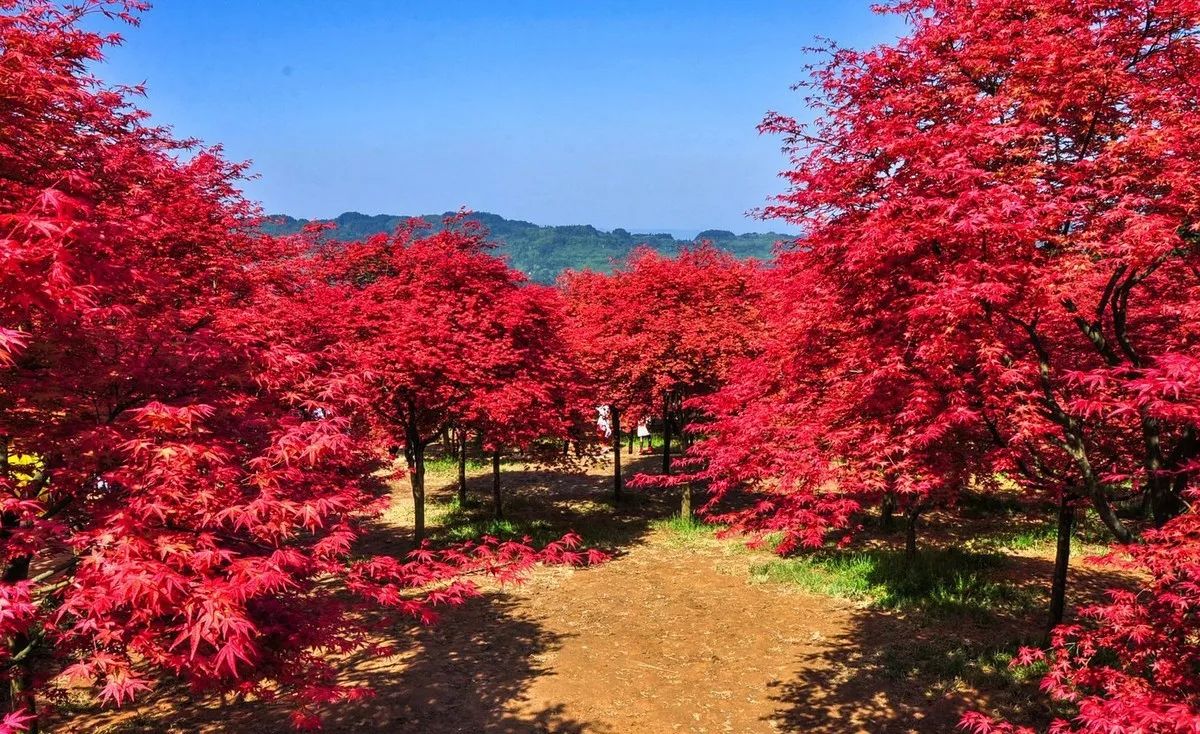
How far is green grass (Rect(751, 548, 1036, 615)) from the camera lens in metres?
10.9

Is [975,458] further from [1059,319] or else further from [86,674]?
[86,674]

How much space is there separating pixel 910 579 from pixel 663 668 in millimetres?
5420

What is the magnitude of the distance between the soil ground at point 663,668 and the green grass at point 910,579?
41cm

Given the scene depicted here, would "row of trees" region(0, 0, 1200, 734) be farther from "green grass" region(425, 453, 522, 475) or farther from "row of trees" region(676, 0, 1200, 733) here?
"green grass" region(425, 453, 522, 475)

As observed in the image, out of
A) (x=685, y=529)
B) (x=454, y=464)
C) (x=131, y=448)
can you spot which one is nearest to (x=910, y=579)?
(x=685, y=529)

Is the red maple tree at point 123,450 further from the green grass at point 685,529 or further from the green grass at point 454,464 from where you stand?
the green grass at point 454,464

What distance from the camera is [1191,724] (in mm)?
3439

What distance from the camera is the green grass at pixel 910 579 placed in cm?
1093

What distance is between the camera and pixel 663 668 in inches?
375

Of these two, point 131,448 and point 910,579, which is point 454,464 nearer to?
point 910,579

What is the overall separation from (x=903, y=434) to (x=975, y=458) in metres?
1.02

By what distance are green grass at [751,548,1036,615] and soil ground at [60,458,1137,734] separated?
1.36ft

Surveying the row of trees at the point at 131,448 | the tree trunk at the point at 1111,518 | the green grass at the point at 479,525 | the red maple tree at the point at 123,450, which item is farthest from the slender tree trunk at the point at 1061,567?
the green grass at the point at 479,525

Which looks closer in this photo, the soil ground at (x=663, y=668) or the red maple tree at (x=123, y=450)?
the red maple tree at (x=123, y=450)
